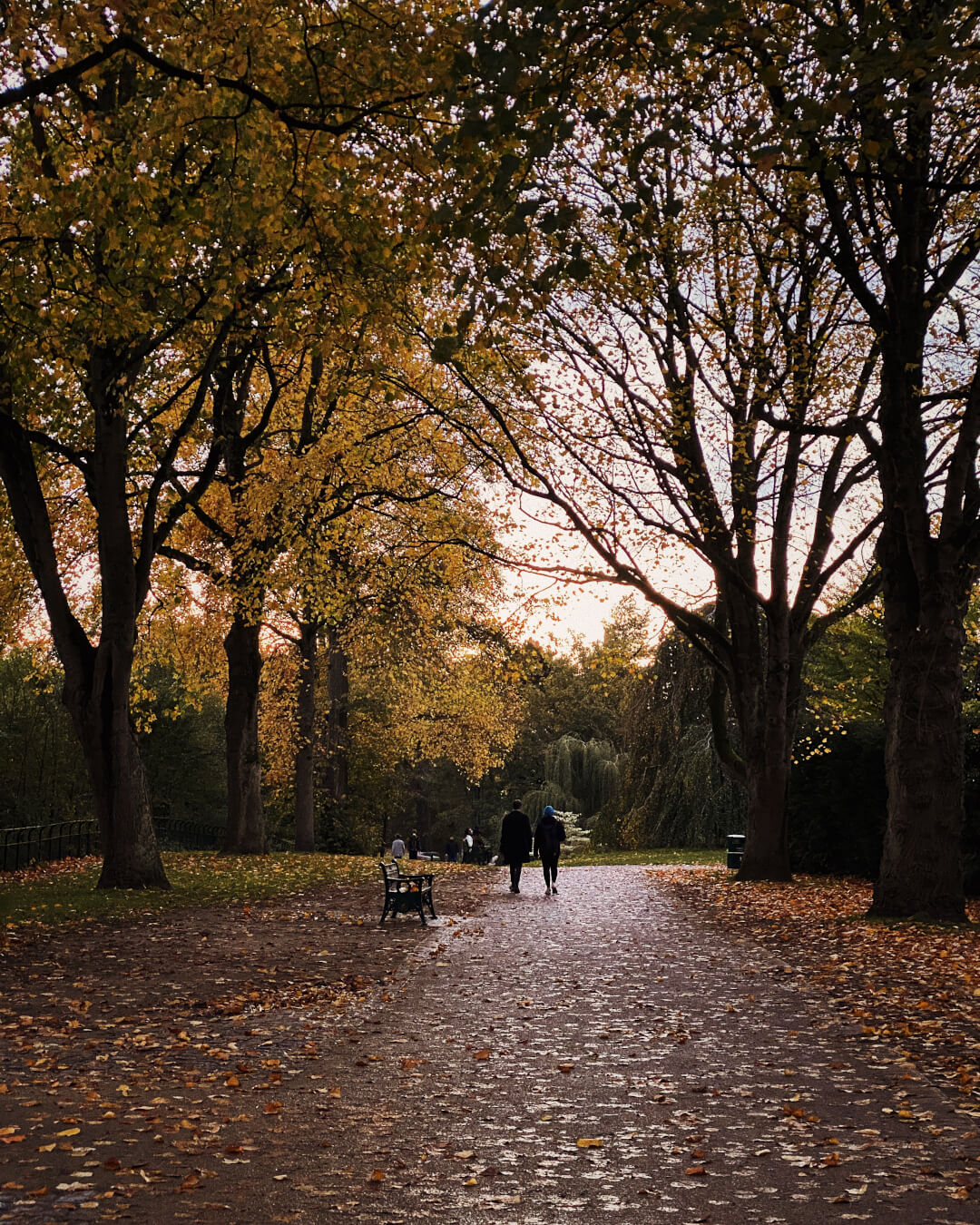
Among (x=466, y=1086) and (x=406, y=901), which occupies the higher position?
(x=406, y=901)

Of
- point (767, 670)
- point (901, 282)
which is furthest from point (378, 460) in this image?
point (901, 282)

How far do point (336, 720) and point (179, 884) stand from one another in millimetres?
17349

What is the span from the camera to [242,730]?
23.0 metres

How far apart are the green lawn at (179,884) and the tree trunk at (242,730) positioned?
0.79 m

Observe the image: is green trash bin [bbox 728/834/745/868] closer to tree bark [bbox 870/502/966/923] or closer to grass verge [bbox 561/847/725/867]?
grass verge [bbox 561/847/725/867]

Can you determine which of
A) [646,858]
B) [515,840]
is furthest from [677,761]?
[515,840]

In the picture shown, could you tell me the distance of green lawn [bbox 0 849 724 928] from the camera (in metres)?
14.2

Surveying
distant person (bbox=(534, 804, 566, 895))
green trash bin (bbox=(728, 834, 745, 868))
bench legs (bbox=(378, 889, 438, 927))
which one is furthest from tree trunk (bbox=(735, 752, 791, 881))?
bench legs (bbox=(378, 889, 438, 927))

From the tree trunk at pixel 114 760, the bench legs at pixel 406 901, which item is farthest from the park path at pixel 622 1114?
the tree trunk at pixel 114 760

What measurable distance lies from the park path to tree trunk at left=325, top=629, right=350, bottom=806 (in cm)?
2432

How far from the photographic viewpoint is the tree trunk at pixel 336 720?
34.5m

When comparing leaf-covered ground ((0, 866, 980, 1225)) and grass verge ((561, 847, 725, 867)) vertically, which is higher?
grass verge ((561, 847, 725, 867))

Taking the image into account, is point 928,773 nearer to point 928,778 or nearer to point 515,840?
point 928,778

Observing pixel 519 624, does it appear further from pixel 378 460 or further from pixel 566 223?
pixel 566 223
